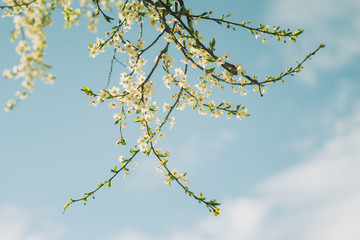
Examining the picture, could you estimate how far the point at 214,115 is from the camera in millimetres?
5410

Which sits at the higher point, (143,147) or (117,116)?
(117,116)

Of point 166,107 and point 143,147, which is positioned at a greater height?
point 166,107

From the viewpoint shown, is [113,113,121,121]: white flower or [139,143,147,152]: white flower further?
[113,113,121,121]: white flower

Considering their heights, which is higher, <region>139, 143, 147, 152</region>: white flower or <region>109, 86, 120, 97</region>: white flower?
<region>109, 86, 120, 97</region>: white flower

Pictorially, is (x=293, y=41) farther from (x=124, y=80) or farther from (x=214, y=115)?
(x=124, y=80)

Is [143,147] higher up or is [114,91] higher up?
[114,91]

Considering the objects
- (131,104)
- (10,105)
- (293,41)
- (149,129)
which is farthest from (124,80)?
(293,41)

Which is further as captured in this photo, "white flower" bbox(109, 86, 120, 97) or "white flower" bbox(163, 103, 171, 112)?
"white flower" bbox(163, 103, 171, 112)

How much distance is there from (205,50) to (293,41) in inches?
69.7

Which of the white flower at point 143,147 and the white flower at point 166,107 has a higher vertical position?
the white flower at point 166,107

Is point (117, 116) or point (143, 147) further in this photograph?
point (117, 116)

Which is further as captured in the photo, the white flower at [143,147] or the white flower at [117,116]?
the white flower at [117,116]

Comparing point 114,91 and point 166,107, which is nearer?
point 114,91

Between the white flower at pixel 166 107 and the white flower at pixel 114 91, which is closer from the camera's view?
the white flower at pixel 114 91
